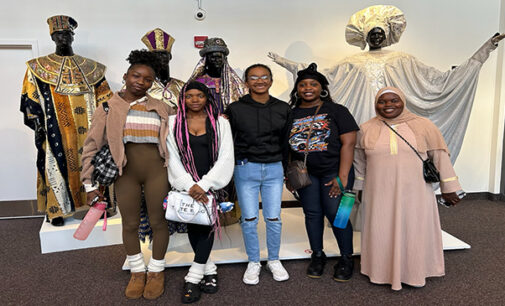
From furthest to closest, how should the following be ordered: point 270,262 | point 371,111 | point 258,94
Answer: point 371,111 → point 270,262 → point 258,94

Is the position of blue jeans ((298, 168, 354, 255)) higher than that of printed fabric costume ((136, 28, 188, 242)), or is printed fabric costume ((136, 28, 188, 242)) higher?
printed fabric costume ((136, 28, 188, 242))

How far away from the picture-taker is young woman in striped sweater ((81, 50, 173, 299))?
197cm

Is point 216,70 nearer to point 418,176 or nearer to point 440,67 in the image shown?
point 418,176

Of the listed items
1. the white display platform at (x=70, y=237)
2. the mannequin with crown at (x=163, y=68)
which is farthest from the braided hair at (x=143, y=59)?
the white display platform at (x=70, y=237)

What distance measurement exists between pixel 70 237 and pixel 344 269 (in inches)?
94.3

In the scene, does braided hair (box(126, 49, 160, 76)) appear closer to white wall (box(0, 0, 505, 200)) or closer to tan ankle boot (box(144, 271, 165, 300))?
tan ankle boot (box(144, 271, 165, 300))

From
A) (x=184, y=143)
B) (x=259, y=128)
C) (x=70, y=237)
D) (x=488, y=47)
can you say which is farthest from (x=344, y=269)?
(x=70, y=237)

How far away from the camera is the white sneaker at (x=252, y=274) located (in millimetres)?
2236

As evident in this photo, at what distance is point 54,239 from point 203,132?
1904 mm

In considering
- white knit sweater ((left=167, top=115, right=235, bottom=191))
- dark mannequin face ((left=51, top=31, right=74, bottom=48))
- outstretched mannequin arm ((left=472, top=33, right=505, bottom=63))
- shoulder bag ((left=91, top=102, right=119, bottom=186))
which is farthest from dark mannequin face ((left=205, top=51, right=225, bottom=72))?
outstretched mannequin arm ((left=472, top=33, right=505, bottom=63))

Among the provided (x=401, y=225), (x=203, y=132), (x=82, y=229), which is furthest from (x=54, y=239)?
(x=401, y=225)

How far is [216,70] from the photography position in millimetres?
2688

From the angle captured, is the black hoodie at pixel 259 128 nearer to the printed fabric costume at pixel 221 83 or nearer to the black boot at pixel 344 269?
the printed fabric costume at pixel 221 83

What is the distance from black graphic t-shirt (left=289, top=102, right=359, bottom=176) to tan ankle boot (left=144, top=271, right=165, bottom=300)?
4.15ft
